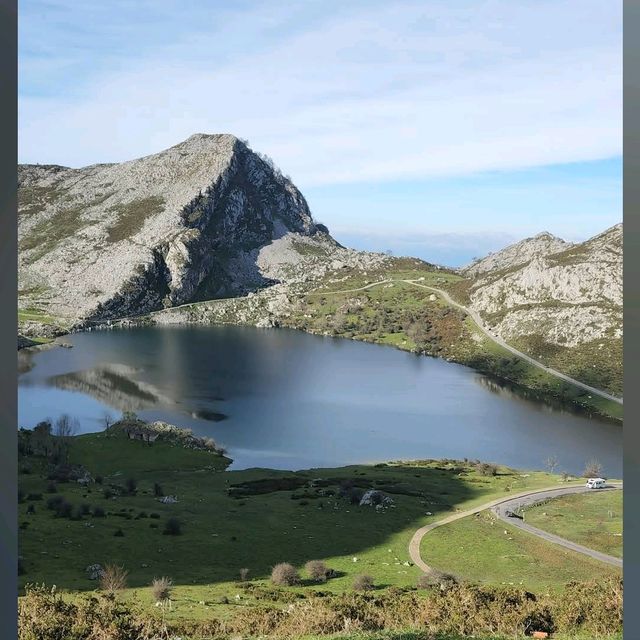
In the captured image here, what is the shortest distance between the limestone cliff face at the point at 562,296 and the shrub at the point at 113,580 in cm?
11884

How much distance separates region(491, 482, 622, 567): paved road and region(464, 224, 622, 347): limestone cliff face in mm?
84539

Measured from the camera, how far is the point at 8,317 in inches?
152

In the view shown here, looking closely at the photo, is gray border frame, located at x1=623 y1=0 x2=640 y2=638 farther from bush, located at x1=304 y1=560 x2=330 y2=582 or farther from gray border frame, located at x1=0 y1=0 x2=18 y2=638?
bush, located at x1=304 y1=560 x2=330 y2=582

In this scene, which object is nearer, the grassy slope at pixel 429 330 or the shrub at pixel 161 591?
the shrub at pixel 161 591

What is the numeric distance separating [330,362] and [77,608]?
122 meters

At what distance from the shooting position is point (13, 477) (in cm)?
383

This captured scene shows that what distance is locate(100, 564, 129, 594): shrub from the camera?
1152 inches

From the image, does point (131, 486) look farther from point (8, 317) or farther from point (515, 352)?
point (515, 352)

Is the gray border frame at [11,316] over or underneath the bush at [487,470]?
over

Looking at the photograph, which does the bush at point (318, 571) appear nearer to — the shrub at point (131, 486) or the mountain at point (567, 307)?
the shrub at point (131, 486)

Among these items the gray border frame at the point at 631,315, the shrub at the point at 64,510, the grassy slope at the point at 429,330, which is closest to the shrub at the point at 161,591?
the shrub at the point at 64,510

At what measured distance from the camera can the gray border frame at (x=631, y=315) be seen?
3654 mm

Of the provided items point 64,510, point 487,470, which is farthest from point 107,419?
point 487,470

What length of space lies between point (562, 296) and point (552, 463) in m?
88.7
